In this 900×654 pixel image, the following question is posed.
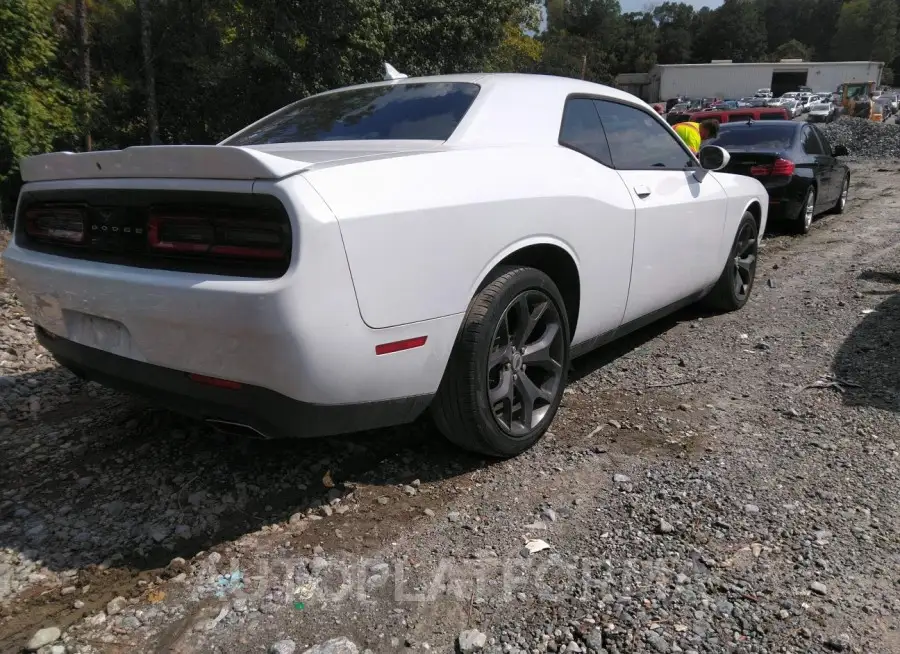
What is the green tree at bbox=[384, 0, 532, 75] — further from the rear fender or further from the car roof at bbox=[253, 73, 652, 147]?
the rear fender

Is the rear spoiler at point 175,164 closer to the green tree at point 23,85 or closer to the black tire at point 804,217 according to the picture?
the green tree at point 23,85

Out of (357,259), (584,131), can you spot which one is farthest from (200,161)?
(584,131)

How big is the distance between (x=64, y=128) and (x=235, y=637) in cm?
766

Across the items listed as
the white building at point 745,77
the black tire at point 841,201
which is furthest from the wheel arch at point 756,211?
the white building at point 745,77

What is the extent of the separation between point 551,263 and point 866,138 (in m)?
23.7

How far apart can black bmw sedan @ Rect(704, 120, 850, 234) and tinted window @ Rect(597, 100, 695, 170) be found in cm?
463

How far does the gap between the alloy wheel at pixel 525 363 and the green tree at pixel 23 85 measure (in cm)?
611

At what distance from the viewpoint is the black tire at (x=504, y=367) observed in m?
2.61

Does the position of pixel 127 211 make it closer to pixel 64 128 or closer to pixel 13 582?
pixel 13 582

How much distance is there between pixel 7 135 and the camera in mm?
6633

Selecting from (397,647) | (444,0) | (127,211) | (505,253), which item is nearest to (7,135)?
(127,211)

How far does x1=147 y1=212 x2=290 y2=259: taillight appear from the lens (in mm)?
2082

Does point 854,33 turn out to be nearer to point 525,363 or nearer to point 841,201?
point 841,201

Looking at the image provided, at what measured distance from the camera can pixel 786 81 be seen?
234 ft
